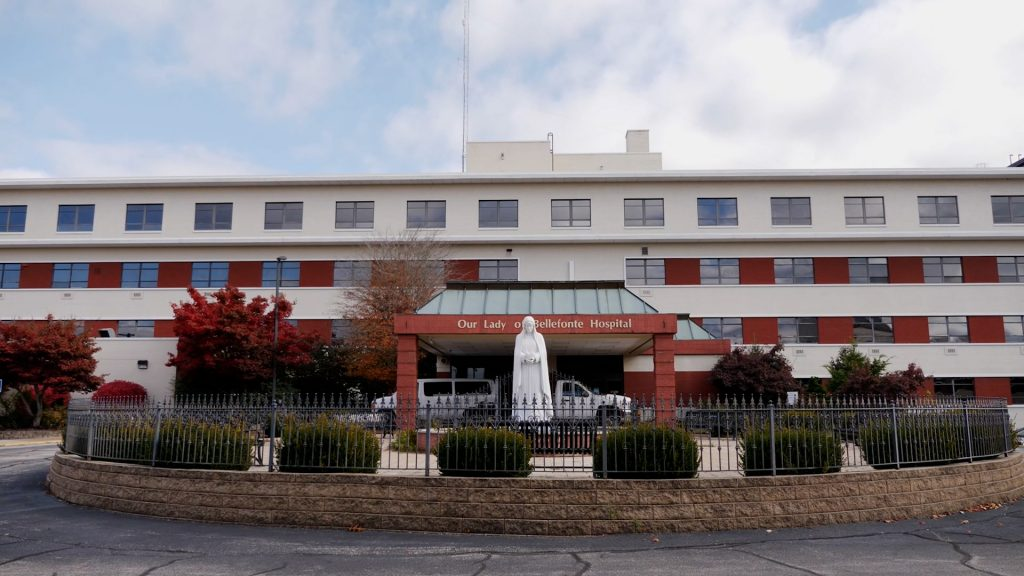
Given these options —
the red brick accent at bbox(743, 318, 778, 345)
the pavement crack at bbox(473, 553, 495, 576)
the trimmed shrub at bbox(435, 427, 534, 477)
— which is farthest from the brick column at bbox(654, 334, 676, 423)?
the red brick accent at bbox(743, 318, 778, 345)

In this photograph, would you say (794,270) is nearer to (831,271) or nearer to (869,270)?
(831,271)

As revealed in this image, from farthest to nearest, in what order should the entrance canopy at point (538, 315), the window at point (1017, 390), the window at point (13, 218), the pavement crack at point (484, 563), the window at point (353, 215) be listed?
the window at point (13, 218) < the window at point (353, 215) < the window at point (1017, 390) < the entrance canopy at point (538, 315) < the pavement crack at point (484, 563)

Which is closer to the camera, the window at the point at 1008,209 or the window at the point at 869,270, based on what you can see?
the window at the point at 869,270

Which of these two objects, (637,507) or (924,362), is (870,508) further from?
(924,362)

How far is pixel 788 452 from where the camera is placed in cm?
1167

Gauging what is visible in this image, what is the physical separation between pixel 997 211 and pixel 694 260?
15.7m

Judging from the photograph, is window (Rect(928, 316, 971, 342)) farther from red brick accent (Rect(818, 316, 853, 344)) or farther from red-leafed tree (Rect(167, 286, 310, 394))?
red-leafed tree (Rect(167, 286, 310, 394))

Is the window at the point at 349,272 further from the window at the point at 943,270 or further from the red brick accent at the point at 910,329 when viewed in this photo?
the window at the point at 943,270

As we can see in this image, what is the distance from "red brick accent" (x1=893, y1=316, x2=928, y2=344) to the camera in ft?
123

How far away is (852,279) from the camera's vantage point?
126 ft

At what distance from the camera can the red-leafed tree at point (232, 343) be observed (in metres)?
32.8

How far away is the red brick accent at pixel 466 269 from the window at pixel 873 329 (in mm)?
18896

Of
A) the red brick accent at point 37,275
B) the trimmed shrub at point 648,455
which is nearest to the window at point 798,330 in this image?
the trimmed shrub at point 648,455

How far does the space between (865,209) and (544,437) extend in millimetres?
33069
